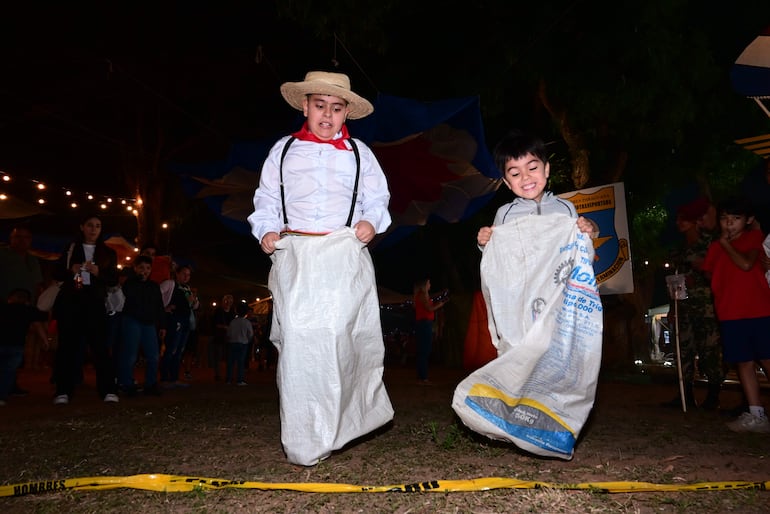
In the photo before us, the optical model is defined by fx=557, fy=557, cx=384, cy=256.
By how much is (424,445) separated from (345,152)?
5.63 ft

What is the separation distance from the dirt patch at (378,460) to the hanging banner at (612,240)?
2244 millimetres

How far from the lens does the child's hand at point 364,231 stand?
116 inches

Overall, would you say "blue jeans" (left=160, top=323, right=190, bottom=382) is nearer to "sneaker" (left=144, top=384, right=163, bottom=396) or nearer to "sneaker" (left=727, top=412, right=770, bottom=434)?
"sneaker" (left=144, top=384, right=163, bottom=396)

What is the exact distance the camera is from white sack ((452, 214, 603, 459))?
2.65 metres

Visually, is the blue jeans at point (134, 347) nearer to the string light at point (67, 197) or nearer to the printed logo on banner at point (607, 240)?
the printed logo on banner at point (607, 240)

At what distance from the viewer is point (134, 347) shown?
5.94 metres

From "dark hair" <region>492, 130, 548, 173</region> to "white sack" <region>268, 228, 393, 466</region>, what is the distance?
0.99 metres

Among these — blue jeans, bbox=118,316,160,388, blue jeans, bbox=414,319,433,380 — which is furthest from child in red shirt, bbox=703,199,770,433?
blue jeans, bbox=118,316,160,388

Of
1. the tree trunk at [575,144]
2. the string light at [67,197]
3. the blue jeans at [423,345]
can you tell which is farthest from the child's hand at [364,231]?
the string light at [67,197]

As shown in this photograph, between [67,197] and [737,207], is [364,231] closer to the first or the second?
[737,207]

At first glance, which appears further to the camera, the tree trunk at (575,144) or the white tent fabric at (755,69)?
the tree trunk at (575,144)

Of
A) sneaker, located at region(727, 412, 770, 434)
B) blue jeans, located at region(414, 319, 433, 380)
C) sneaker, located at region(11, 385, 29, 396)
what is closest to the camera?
sneaker, located at region(727, 412, 770, 434)

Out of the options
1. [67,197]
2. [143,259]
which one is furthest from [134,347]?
[67,197]

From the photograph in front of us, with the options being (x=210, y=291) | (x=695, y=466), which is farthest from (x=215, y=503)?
(x=210, y=291)
